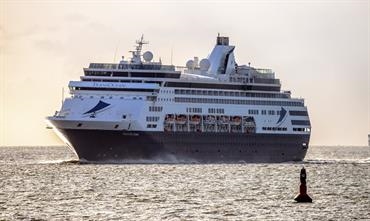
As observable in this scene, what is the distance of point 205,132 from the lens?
382ft

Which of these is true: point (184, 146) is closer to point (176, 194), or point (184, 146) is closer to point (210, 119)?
point (210, 119)

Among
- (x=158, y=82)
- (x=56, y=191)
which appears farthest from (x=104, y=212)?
(x=158, y=82)

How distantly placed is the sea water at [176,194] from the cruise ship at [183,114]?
740cm

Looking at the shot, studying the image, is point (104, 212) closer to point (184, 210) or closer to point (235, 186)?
point (184, 210)

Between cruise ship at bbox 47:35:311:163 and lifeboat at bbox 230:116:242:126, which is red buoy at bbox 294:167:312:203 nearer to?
cruise ship at bbox 47:35:311:163

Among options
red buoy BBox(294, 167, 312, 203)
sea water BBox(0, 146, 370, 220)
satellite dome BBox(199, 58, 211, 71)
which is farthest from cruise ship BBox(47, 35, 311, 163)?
red buoy BBox(294, 167, 312, 203)

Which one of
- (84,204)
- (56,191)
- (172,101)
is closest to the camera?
(84,204)

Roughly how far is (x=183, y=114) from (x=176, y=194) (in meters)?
48.9

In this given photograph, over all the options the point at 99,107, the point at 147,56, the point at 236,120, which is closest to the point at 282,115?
the point at 236,120

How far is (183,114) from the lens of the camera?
11600 cm

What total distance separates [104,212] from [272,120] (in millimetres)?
70395

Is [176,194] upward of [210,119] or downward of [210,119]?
downward

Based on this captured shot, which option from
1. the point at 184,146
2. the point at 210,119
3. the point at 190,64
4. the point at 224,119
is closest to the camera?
the point at 184,146

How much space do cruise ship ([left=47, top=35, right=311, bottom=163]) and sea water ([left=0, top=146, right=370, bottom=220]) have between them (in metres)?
7.40
